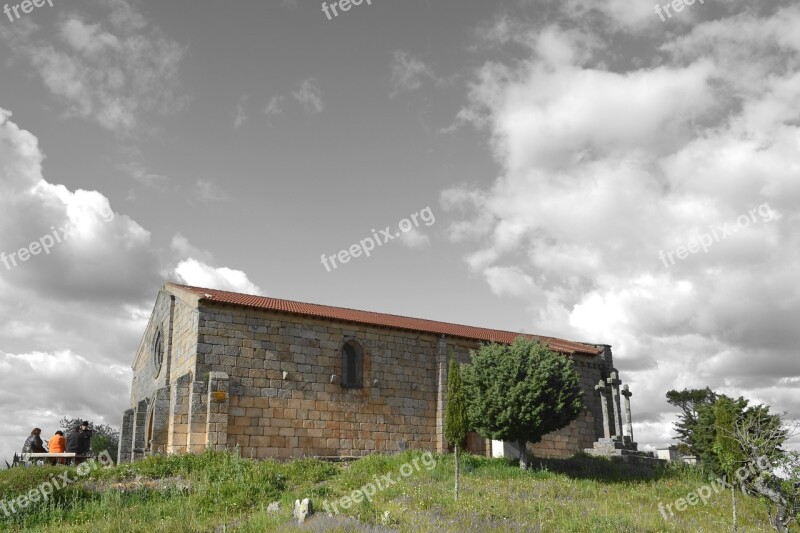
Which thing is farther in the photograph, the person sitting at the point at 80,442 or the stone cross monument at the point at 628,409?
the stone cross monument at the point at 628,409

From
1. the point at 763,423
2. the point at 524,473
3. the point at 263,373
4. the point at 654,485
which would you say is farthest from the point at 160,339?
the point at 763,423

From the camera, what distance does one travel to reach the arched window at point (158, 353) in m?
26.9

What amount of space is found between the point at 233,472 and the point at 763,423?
53.7ft

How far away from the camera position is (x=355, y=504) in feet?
51.3

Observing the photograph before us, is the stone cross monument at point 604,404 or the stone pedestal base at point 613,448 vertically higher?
the stone cross monument at point 604,404

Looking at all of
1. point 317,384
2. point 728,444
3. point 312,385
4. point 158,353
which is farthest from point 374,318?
point 728,444

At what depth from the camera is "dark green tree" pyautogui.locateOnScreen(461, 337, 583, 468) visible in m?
21.7

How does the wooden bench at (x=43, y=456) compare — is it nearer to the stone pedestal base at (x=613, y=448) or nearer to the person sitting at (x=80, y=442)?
the person sitting at (x=80, y=442)

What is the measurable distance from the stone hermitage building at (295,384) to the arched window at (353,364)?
0.04 meters

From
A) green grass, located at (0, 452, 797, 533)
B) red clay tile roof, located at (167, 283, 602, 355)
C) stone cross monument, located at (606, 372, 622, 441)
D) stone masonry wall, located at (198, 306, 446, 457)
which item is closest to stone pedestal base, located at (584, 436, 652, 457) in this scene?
stone cross monument, located at (606, 372, 622, 441)

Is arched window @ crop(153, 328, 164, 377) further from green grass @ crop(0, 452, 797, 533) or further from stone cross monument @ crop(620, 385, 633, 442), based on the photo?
stone cross monument @ crop(620, 385, 633, 442)

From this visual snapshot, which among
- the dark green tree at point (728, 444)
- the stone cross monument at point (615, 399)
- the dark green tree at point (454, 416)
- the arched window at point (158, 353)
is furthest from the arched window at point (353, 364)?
the dark green tree at point (728, 444)

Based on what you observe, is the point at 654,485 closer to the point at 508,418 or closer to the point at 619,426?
the point at 508,418

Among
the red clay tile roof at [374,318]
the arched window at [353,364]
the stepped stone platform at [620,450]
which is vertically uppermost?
the red clay tile roof at [374,318]
